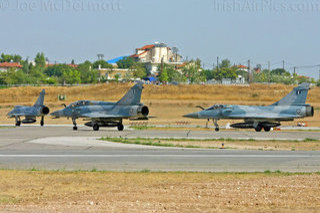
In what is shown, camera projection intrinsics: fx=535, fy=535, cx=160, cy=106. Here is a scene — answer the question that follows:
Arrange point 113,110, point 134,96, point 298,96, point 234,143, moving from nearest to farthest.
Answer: point 234,143 → point 134,96 → point 113,110 → point 298,96

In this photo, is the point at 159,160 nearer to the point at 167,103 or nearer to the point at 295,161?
the point at 295,161

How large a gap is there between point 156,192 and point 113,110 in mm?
31886

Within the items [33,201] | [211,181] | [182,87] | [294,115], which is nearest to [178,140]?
[294,115]

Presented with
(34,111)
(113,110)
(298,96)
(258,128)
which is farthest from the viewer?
(34,111)

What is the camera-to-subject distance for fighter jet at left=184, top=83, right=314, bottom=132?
153 ft

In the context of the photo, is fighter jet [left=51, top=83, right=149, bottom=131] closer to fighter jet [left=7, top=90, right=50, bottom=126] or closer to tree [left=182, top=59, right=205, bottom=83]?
fighter jet [left=7, top=90, right=50, bottom=126]

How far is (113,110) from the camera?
46312 mm

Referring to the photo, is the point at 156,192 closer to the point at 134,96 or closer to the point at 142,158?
the point at 142,158

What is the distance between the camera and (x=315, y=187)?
621 inches

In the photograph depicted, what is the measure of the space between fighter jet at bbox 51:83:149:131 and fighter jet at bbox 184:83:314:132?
5.76 m

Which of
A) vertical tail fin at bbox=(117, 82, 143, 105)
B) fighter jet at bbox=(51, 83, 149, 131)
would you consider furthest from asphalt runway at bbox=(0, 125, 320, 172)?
vertical tail fin at bbox=(117, 82, 143, 105)

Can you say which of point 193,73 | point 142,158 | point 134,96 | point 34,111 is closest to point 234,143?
point 142,158

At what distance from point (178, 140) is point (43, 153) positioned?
1137 centimetres

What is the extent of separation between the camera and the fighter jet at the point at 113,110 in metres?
45.8
